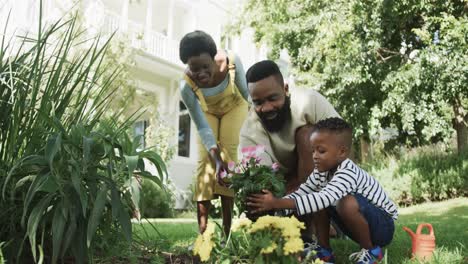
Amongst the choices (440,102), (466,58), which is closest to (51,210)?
(466,58)

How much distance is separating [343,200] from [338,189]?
0.08 metres

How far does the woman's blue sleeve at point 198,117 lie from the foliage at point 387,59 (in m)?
5.97

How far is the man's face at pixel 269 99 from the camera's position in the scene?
255cm

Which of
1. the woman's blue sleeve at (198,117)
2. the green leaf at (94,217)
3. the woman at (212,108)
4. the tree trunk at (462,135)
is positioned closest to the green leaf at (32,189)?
the green leaf at (94,217)

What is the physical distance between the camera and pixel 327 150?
7.67 feet

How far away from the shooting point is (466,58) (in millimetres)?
7727

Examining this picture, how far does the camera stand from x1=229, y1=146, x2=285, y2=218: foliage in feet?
6.66

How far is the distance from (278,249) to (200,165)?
81.6 inches

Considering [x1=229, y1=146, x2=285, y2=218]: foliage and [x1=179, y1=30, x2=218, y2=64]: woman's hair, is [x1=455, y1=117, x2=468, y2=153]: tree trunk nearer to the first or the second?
[x1=179, y1=30, x2=218, y2=64]: woman's hair

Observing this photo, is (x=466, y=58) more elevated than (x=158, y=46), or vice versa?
(x=158, y=46)

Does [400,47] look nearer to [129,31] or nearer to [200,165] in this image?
[129,31]

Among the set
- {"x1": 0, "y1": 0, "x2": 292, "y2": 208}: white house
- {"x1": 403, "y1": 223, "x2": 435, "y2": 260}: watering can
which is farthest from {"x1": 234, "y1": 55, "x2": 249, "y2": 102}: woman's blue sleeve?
{"x1": 0, "y1": 0, "x2": 292, "y2": 208}: white house

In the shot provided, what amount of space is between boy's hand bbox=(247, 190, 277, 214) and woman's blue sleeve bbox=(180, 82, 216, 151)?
1.19 metres

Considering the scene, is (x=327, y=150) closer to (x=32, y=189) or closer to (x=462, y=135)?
(x=32, y=189)
